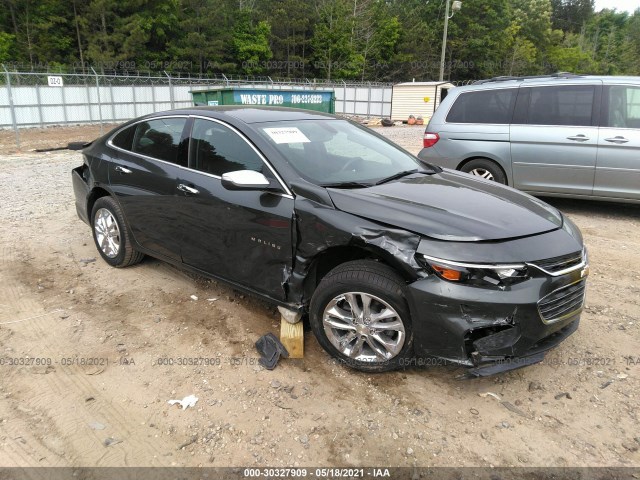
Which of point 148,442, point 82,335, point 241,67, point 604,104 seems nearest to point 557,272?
point 148,442

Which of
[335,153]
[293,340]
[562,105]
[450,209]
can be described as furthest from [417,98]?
[293,340]

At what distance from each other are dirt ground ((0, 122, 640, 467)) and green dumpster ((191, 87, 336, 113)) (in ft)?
33.4

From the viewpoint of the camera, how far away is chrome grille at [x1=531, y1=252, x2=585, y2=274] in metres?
2.77

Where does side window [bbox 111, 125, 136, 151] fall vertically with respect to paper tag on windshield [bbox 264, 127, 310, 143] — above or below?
below

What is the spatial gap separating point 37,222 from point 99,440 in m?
4.83

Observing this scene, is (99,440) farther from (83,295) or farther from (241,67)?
(241,67)

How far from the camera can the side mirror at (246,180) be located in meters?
3.24

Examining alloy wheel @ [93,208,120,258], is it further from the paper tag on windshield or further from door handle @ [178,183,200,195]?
the paper tag on windshield

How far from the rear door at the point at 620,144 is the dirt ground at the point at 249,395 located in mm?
2340

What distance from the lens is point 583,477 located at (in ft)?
7.81

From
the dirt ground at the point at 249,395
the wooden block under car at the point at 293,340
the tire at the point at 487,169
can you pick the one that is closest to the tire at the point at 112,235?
the dirt ground at the point at 249,395

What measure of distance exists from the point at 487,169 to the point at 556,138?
3.13ft

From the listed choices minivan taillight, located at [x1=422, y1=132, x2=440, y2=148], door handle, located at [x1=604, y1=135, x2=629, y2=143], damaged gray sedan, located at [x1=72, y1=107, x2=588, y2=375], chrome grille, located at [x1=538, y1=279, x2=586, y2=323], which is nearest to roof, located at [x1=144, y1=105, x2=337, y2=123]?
damaged gray sedan, located at [x1=72, y1=107, x2=588, y2=375]

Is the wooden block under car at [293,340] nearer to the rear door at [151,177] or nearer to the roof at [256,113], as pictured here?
the rear door at [151,177]
